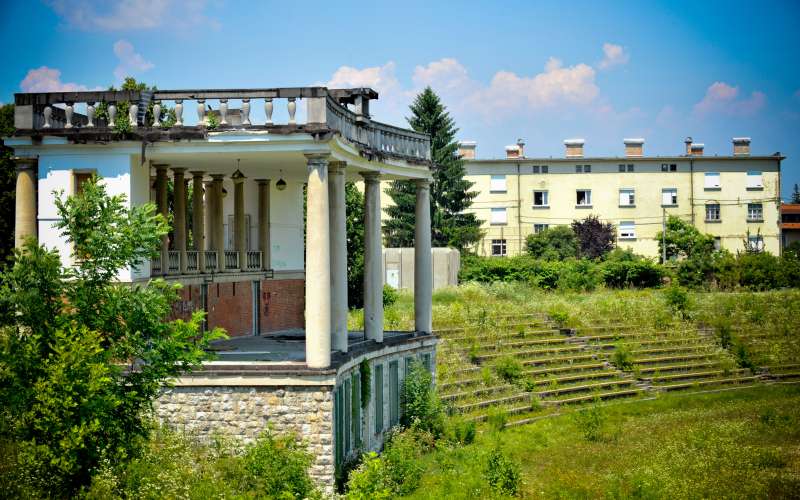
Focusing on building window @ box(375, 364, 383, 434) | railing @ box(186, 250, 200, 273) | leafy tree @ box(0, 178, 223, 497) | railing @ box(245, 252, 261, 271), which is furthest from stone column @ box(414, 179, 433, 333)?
leafy tree @ box(0, 178, 223, 497)

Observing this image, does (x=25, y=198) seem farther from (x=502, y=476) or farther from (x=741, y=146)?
(x=741, y=146)

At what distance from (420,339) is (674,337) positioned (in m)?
16.8

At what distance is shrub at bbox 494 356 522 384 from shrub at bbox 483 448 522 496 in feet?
36.4

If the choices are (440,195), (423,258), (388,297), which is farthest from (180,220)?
(440,195)

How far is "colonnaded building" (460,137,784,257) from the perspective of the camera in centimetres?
6569

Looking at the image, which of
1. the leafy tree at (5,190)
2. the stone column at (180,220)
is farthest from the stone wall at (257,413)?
the leafy tree at (5,190)

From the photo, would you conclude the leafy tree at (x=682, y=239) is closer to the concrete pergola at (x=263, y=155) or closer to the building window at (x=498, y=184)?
the building window at (x=498, y=184)

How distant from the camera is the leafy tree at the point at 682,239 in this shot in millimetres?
57281

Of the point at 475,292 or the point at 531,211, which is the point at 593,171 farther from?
the point at 475,292

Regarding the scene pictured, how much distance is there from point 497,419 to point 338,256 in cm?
852

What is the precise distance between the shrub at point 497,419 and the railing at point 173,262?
10042 mm

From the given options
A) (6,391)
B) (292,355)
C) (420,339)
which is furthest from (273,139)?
(420,339)

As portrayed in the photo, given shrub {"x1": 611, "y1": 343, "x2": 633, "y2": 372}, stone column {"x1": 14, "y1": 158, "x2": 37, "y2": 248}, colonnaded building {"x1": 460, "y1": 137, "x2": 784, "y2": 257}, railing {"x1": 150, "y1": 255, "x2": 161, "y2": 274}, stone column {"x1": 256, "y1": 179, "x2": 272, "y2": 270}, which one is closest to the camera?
stone column {"x1": 14, "y1": 158, "x2": 37, "y2": 248}

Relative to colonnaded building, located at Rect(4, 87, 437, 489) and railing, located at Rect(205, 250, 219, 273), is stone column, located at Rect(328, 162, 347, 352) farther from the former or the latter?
railing, located at Rect(205, 250, 219, 273)
